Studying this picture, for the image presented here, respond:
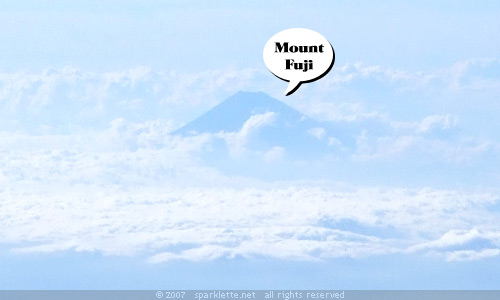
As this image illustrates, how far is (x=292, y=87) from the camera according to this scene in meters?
17.9

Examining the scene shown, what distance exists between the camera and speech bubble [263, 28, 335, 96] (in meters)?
17.7

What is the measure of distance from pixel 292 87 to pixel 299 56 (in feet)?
2.01

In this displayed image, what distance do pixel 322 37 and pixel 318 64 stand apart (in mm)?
492

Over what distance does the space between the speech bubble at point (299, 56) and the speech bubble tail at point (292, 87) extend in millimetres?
38

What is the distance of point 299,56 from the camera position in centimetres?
1762

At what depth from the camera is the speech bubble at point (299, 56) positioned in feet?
57.9

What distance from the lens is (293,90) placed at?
1797 cm

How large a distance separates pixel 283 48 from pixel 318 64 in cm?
68

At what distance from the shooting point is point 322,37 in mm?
Answer: 17750

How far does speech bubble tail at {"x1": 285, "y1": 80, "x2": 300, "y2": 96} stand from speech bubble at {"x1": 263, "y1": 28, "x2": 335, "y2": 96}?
0.13ft

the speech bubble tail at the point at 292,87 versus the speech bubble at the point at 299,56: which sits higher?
the speech bubble at the point at 299,56

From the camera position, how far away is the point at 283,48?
1778 centimetres

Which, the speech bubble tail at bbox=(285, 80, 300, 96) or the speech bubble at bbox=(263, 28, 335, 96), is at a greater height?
the speech bubble at bbox=(263, 28, 335, 96)
